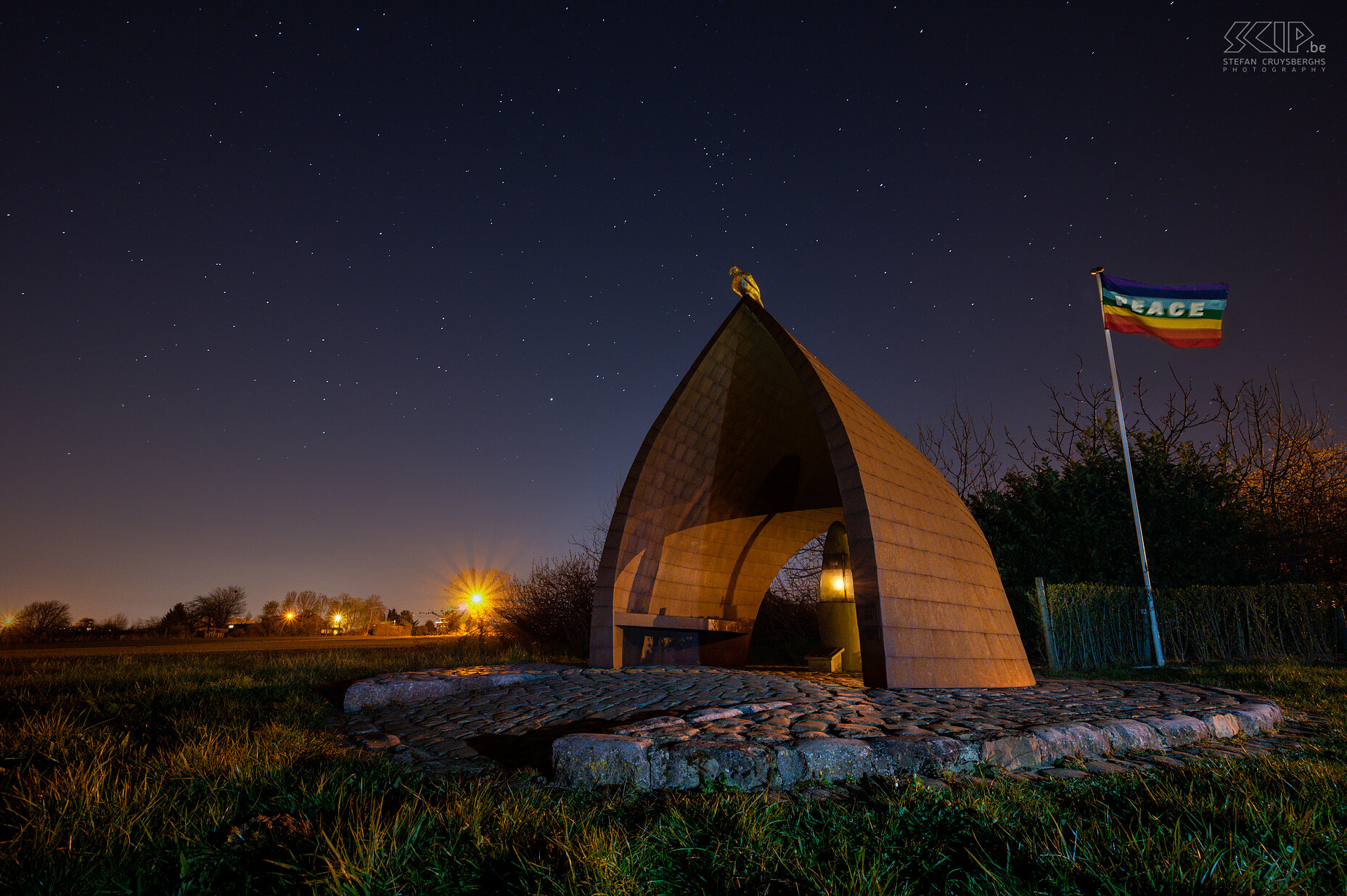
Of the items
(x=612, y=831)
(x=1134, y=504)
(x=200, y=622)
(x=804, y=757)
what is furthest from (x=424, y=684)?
(x=200, y=622)

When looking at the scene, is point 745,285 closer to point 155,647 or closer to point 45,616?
point 155,647

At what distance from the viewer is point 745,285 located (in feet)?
29.2

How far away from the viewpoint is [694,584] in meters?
11.3

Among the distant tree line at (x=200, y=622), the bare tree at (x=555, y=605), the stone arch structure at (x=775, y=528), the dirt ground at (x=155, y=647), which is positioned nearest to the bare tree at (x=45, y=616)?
the distant tree line at (x=200, y=622)

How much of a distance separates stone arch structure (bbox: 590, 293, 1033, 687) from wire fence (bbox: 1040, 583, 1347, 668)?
3.58m

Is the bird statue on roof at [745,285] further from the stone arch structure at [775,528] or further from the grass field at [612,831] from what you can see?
the grass field at [612,831]

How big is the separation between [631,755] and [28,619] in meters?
45.7

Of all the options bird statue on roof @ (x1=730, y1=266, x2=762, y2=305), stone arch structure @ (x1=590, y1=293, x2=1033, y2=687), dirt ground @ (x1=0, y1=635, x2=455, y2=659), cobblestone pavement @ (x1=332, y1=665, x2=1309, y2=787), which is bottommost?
dirt ground @ (x1=0, y1=635, x2=455, y2=659)

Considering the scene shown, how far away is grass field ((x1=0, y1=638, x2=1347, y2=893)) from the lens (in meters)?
2.16

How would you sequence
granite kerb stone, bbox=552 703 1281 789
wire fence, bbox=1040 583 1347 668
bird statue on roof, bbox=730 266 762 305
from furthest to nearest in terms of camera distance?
wire fence, bbox=1040 583 1347 668 < bird statue on roof, bbox=730 266 762 305 < granite kerb stone, bbox=552 703 1281 789

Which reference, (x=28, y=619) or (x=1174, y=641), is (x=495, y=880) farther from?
(x=28, y=619)

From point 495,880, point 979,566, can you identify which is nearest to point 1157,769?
point 495,880

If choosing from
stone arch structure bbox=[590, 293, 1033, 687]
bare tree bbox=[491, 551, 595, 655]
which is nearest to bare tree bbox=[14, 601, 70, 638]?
bare tree bbox=[491, 551, 595, 655]

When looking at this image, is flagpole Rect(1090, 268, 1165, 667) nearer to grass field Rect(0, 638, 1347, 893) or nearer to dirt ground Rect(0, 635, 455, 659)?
grass field Rect(0, 638, 1347, 893)
